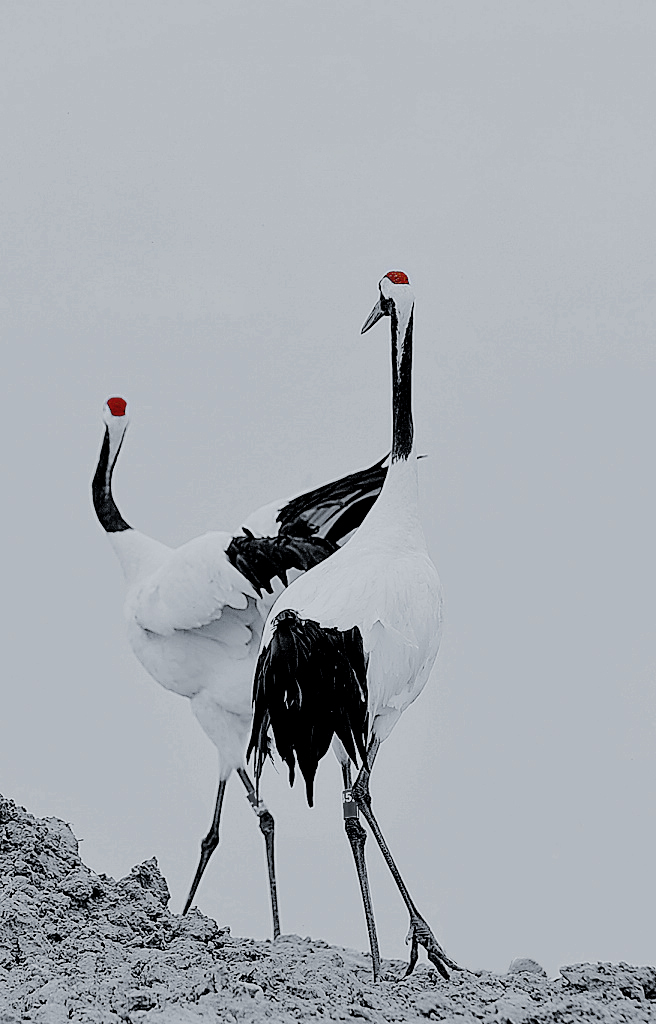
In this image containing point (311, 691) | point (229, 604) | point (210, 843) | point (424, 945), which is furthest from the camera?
point (210, 843)

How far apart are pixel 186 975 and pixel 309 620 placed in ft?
5.01

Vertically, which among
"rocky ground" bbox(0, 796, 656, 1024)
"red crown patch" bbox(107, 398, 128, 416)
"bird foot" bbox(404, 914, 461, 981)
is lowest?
"rocky ground" bbox(0, 796, 656, 1024)

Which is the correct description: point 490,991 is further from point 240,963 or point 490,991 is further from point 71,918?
point 71,918

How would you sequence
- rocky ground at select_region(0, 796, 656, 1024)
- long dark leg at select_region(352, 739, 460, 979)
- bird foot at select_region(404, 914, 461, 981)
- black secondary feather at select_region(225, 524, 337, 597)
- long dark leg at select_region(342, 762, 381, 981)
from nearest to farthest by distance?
rocky ground at select_region(0, 796, 656, 1024) → long dark leg at select_region(342, 762, 381, 981) → long dark leg at select_region(352, 739, 460, 979) → bird foot at select_region(404, 914, 461, 981) → black secondary feather at select_region(225, 524, 337, 597)

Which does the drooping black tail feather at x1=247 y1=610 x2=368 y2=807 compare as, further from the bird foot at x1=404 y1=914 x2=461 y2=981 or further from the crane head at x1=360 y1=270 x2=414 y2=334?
the crane head at x1=360 y1=270 x2=414 y2=334

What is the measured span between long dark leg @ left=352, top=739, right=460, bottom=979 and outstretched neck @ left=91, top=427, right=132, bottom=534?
2981 millimetres

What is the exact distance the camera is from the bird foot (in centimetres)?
670

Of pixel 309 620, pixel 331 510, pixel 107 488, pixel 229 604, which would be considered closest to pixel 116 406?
pixel 107 488

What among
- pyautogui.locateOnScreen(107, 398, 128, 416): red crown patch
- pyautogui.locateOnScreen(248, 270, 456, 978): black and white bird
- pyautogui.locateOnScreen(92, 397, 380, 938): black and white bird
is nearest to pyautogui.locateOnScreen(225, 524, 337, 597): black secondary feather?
pyautogui.locateOnScreen(92, 397, 380, 938): black and white bird

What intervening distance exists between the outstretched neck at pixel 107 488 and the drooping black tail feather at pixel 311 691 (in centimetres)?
281

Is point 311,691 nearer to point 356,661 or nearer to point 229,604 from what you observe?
point 356,661

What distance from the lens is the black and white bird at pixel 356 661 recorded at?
246 inches

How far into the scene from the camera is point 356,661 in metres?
6.24

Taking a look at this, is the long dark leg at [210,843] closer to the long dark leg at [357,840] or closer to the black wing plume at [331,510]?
the black wing plume at [331,510]
